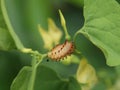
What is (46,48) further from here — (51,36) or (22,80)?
(22,80)

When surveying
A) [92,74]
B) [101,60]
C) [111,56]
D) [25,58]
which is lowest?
[101,60]

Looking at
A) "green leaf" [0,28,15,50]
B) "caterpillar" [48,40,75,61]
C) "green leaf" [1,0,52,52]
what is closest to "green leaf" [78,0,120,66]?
"caterpillar" [48,40,75,61]

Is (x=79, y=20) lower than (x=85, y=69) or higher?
lower

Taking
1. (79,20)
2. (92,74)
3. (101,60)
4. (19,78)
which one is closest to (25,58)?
(101,60)

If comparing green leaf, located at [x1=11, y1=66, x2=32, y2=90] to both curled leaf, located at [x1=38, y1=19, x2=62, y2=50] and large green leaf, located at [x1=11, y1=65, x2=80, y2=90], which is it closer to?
large green leaf, located at [x1=11, y1=65, x2=80, y2=90]

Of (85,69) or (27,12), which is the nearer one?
(85,69)

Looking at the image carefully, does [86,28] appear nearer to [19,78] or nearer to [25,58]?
[19,78]

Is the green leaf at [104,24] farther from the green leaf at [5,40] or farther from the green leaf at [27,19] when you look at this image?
the green leaf at [27,19]

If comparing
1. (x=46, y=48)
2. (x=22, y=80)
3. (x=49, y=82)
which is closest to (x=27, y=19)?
(x=46, y=48)
